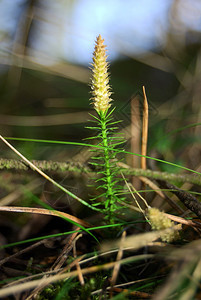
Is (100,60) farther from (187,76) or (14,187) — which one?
(187,76)

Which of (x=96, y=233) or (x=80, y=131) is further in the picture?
(x=80, y=131)

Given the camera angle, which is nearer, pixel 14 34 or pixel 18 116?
pixel 18 116

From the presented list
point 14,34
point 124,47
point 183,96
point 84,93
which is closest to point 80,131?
point 84,93

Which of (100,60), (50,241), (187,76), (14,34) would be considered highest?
(14,34)

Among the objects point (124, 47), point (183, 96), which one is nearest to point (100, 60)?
point (183, 96)

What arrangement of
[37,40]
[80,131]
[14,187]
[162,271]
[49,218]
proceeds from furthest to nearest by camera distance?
1. [37,40]
2. [80,131]
3. [14,187]
4. [49,218]
5. [162,271]

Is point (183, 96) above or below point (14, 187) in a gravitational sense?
above

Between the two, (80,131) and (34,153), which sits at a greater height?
(80,131)

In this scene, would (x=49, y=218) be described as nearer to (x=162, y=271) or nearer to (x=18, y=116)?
(x=162, y=271)

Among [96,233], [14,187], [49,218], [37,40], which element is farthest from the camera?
[37,40]
